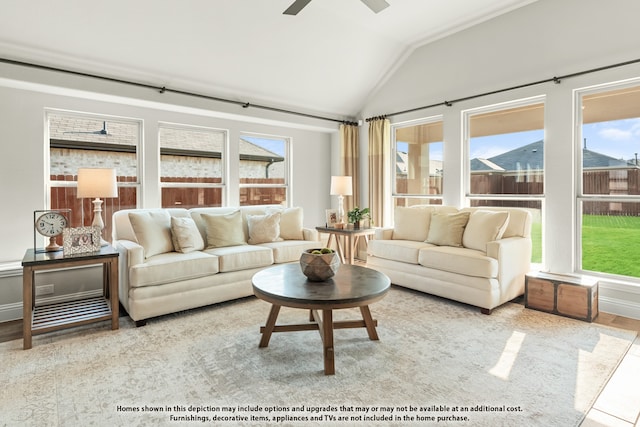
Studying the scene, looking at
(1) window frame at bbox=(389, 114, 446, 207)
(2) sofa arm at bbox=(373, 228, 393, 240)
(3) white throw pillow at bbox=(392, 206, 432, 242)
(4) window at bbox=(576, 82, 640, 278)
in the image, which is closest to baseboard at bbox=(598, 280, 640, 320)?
(4) window at bbox=(576, 82, 640, 278)

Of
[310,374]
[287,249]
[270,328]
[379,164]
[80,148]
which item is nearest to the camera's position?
[310,374]

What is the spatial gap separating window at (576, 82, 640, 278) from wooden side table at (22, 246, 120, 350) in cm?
448

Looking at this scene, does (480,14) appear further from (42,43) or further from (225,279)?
(42,43)

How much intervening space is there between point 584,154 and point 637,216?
746 millimetres

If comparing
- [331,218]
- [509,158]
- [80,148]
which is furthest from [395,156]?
[80,148]

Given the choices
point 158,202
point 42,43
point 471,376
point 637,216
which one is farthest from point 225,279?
point 637,216

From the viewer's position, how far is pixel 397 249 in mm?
4125

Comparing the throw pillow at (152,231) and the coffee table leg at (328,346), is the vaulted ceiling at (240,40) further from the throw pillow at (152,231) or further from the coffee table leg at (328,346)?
the coffee table leg at (328,346)

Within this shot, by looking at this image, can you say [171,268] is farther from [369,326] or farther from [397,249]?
[397,249]

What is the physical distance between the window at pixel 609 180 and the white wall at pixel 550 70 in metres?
0.13

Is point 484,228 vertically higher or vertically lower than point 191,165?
lower

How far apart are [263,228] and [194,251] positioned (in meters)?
0.89

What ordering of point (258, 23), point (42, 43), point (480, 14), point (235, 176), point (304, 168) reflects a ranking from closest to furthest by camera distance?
point (42, 43) → point (258, 23) → point (480, 14) → point (235, 176) → point (304, 168)

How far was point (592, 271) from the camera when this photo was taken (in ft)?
11.7
